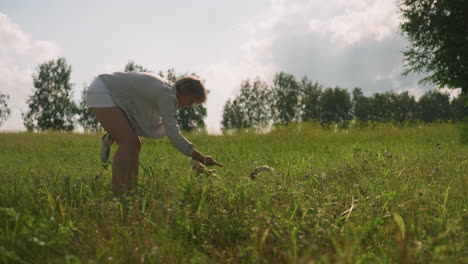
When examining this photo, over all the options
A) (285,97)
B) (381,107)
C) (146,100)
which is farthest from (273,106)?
(146,100)

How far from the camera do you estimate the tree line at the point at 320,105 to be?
67438 millimetres

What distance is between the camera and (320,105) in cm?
7494

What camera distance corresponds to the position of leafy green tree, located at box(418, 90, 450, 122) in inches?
3383

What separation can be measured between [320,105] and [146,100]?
73.9 meters

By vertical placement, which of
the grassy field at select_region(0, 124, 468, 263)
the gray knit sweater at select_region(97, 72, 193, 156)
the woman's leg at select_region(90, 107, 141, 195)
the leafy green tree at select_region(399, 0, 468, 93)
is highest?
the leafy green tree at select_region(399, 0, 468, 93)

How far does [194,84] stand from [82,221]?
204 centimetres

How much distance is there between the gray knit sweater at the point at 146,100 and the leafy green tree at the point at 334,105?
73796mm

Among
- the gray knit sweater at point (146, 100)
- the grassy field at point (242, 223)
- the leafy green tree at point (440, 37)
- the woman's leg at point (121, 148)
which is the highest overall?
the leafy green tree at point (440, 37)

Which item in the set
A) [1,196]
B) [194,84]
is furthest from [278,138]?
[1,196]

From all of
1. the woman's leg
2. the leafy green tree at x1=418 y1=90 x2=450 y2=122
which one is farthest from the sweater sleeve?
the leafy green tree at x1=418 y1=90 x2=450 y2=122

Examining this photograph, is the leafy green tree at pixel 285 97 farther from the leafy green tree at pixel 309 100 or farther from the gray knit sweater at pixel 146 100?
the gray knit sweater at pixel 146 100

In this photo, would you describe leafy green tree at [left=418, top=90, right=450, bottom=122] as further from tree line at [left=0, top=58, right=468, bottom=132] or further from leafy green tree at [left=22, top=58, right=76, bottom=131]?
leafy green tree at [left=22, top=58, right=76, bottom=131]

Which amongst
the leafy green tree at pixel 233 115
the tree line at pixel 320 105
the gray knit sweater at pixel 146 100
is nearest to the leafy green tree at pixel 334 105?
the tree line at pixel 320 105

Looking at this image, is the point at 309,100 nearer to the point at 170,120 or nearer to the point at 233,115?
the point at 233,115
